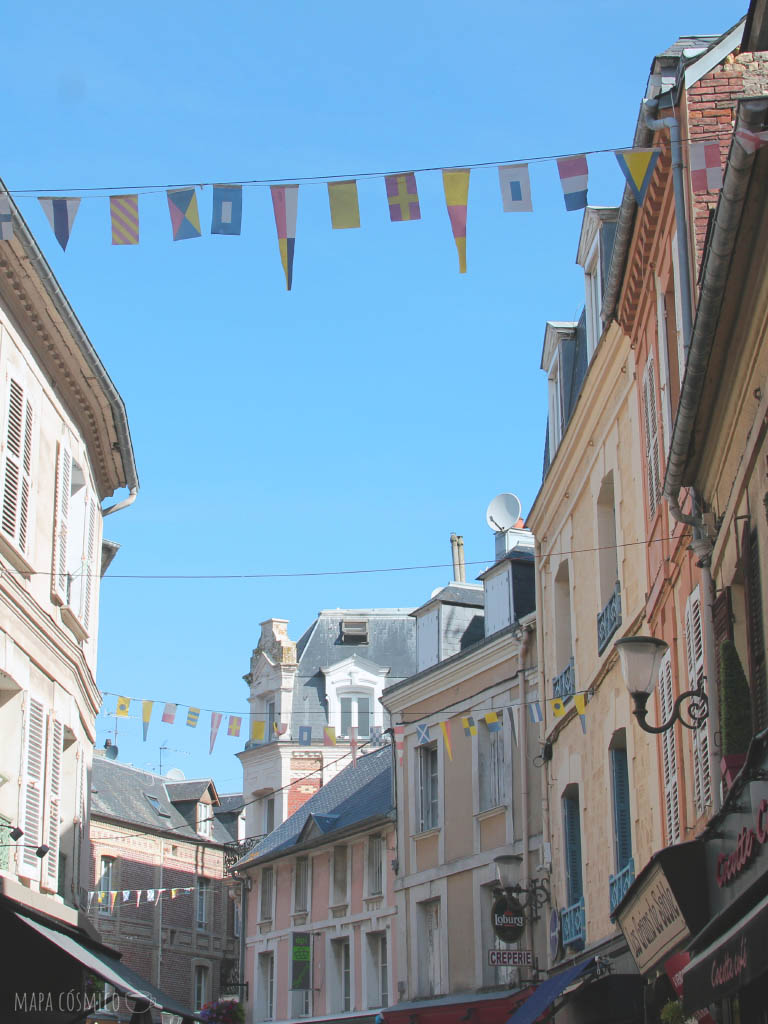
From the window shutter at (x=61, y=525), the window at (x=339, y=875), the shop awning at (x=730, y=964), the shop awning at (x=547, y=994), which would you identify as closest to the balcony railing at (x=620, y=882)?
the shop awning at (x=547, y=994)

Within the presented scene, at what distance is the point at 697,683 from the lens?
10117mm

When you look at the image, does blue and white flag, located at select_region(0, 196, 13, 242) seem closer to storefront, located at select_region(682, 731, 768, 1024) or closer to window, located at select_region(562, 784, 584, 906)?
storefront, located at select_region(682, 731, 768, 1024)

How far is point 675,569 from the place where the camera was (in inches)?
432

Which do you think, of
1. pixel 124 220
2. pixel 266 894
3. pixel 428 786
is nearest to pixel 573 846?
pixel 428 786

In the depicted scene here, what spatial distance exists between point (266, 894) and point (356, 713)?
12.5m

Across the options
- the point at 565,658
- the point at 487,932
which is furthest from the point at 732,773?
the point at 487,932

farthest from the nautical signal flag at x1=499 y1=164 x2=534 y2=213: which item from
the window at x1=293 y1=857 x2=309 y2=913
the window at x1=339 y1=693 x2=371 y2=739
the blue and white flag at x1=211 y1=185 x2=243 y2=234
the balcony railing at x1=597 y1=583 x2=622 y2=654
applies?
the window at x1=339 y1=693 x2=371 y2=739

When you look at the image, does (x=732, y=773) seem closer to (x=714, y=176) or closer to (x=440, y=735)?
(x=714, y=176)

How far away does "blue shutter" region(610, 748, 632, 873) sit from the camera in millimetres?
13648

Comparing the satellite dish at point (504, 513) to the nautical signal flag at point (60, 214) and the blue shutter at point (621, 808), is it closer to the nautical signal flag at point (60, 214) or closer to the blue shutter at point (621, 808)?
the blue shutter at point (621, 808)

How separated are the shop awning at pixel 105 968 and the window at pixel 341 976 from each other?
15838 mm

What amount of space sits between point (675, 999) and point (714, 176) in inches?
223

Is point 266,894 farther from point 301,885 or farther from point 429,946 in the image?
point 429,946

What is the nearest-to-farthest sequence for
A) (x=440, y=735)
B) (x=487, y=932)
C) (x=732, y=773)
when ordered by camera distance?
1. (x=732, y=773)
2. (x=487, y=932)
3. (x=440, y=735)
